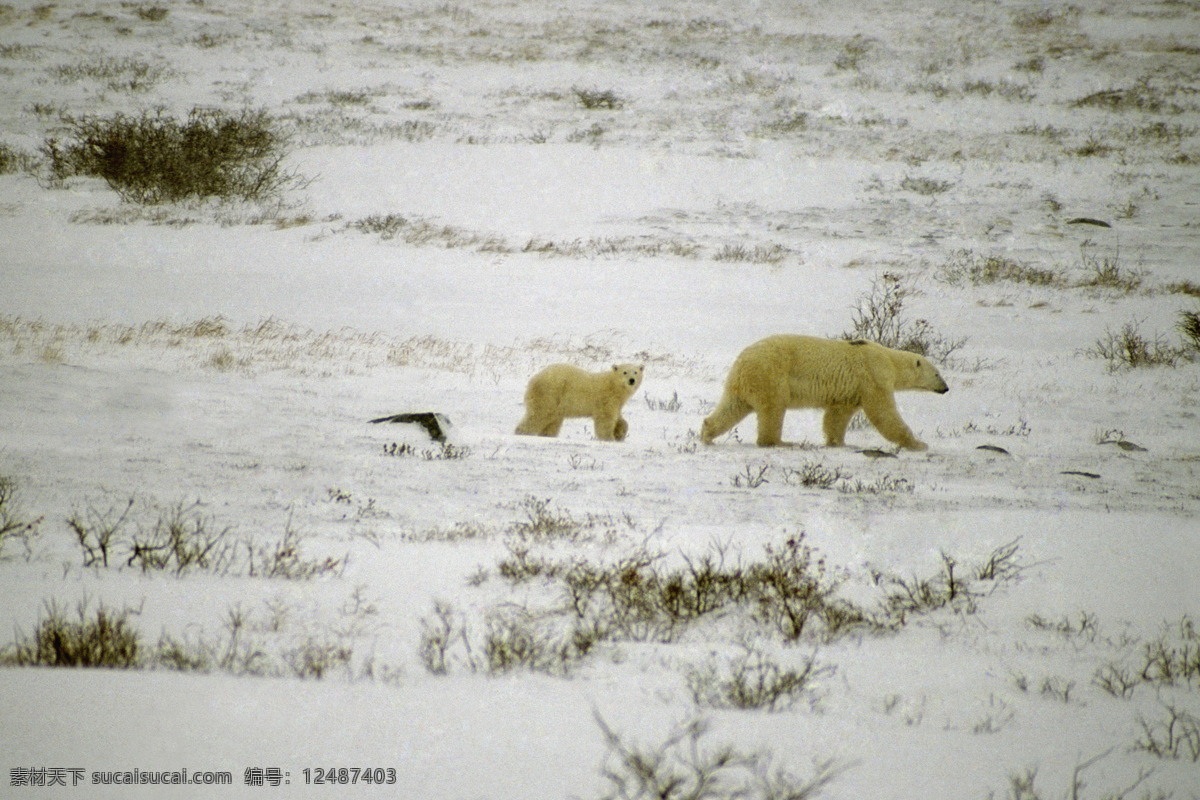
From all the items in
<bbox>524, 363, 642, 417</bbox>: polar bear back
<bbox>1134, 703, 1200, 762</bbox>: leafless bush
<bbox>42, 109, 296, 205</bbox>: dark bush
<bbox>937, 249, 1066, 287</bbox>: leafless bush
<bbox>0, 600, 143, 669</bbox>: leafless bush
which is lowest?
<bbox>1134, 703, 1200, 762</bbox>: leafless bush

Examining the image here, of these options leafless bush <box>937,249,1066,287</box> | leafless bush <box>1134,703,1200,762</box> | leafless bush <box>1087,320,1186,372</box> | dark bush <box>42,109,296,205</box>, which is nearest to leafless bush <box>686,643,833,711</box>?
A: leafless bush <box>1134,703,1200,762</box>

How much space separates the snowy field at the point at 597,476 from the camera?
2949mm

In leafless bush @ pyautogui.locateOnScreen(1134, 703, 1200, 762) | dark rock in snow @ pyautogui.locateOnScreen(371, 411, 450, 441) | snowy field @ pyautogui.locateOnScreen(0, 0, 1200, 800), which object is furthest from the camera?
dark rock in snow @ pyautogui.locateOnScreen(371, 411, 450, 441)

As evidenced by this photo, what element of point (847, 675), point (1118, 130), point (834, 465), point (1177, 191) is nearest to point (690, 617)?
point (847, 675)

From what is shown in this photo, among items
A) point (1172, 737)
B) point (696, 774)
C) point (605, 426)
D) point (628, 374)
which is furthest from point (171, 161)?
point (1172, 737)

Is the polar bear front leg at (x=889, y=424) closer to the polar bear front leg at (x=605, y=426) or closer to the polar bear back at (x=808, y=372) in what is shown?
the polar bear back at (x=808, y=372)

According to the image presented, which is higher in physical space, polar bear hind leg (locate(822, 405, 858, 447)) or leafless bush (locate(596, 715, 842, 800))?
polar bear hind leg (locate(822, 405, 858, 447))

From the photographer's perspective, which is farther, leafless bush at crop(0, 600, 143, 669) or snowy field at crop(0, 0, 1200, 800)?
leafless bush at crop(0, 600, 143, 669)

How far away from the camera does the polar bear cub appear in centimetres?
844

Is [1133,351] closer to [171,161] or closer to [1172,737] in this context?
[1172,737]


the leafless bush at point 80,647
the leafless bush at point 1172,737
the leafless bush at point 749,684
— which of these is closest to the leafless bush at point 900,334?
the leafless bush at point 1172,737

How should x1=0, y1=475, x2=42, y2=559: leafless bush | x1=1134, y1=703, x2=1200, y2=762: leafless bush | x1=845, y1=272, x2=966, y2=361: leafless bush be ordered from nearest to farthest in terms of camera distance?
x1=1134, y1=703, x2=1200, y2=762: leafless bush, x1=0, y1=475, x2=42, y2=559: leafless bush, x1=845, y1=272, x2=966, y2=361: leafless bush

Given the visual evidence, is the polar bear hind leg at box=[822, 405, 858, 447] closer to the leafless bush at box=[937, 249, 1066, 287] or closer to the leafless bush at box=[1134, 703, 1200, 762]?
the leafless bush at box=[1134, 703, 1200, 762]

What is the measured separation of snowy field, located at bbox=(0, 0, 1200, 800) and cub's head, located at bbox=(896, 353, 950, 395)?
28.7 inches
